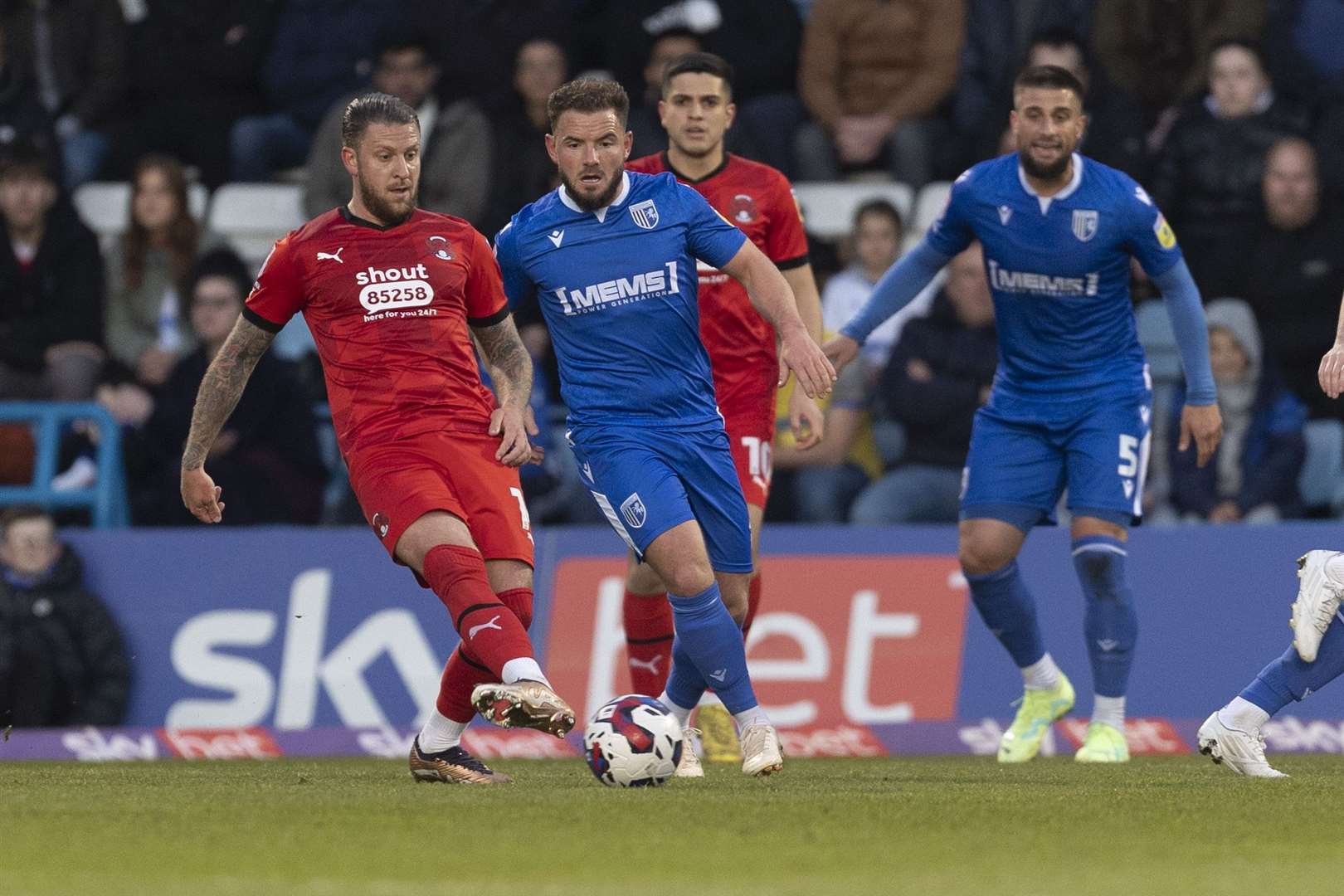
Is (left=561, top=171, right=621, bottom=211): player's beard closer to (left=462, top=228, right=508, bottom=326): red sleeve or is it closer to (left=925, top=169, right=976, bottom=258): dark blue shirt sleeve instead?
(left=462, top=228, right=508, bottom=326): red sleeve

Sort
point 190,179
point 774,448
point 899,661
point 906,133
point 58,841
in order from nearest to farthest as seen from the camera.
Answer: point 58,841 < point 899,661 < point 774,448 < point 906,133 < point 190,179

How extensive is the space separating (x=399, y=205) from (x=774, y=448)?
544 centimetres

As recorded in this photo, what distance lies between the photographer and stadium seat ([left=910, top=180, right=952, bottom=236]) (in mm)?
14641

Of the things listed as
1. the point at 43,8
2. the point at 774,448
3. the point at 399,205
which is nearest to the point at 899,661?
the point at 774,448

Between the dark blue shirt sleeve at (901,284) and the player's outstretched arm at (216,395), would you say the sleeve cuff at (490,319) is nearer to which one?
the player's outstretched arm at (216,395)

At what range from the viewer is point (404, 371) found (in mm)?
8281

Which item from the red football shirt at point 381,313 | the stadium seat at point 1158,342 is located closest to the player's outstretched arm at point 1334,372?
the red football shirt at point 381,313

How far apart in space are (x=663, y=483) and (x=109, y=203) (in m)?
9.01

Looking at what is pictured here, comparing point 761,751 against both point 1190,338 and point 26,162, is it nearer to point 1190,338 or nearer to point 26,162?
point 1190,338

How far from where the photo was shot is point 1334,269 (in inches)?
531

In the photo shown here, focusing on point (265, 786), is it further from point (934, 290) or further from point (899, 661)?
point (934, 290)

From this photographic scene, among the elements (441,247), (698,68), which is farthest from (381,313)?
(698,68)

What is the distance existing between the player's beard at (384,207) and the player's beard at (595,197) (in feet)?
1.86

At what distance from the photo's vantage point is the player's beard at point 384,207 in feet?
27.4
